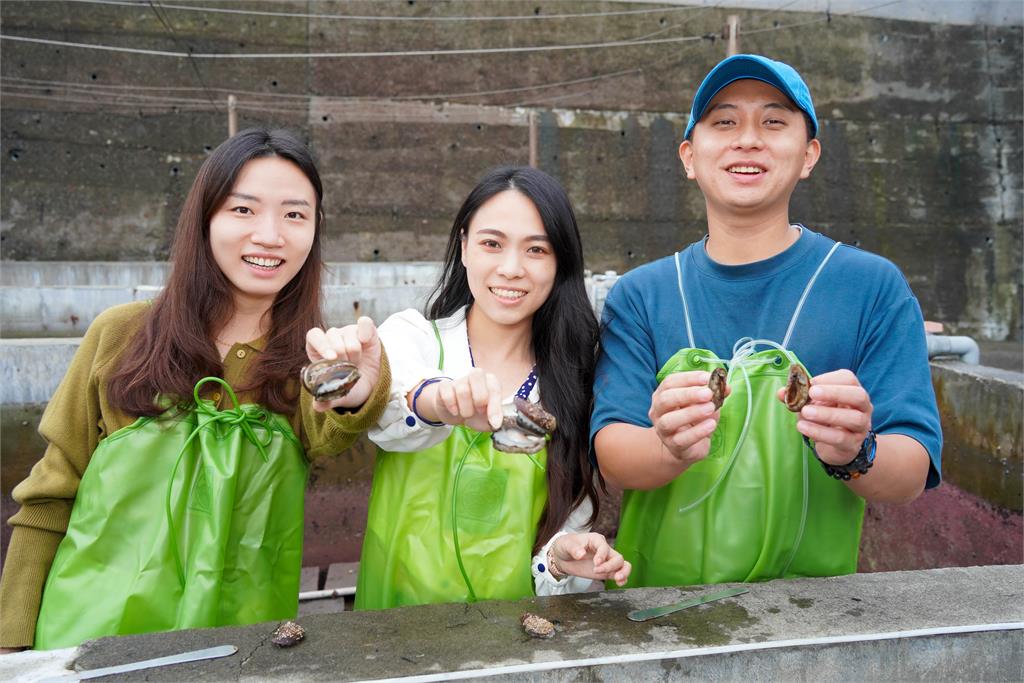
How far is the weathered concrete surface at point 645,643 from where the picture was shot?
147cm

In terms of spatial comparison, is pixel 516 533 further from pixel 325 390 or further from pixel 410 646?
pixel 325 390

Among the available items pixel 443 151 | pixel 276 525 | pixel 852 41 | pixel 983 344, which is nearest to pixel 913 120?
pixel 852 41

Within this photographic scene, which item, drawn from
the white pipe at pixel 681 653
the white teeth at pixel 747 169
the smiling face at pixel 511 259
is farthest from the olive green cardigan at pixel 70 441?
the white teeth at pixel 747 169

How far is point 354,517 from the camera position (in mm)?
4797

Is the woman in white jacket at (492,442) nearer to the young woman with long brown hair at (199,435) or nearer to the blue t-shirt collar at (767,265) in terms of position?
the young woman with long brown hair at (199,435)

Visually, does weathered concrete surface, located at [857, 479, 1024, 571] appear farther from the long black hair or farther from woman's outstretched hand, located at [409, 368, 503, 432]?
woman's outstretched hand, located at [409, 368, 503, 432]

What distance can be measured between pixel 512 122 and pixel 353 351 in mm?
21236

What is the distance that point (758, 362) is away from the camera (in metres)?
1.98

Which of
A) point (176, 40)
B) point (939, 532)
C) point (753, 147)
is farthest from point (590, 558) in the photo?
point (176, 40)

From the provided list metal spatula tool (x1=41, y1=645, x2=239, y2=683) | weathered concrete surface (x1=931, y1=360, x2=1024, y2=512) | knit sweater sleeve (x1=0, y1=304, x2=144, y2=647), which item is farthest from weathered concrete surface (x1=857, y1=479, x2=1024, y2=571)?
knit sweater sleeve (x1=0, y1=304, x2=144, y2=647)

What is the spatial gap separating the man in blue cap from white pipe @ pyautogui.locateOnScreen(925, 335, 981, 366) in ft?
11.3

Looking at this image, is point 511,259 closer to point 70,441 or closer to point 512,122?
point 70,441

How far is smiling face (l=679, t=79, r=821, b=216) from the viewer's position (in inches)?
81.2

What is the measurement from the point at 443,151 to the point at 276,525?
67.3 ft
